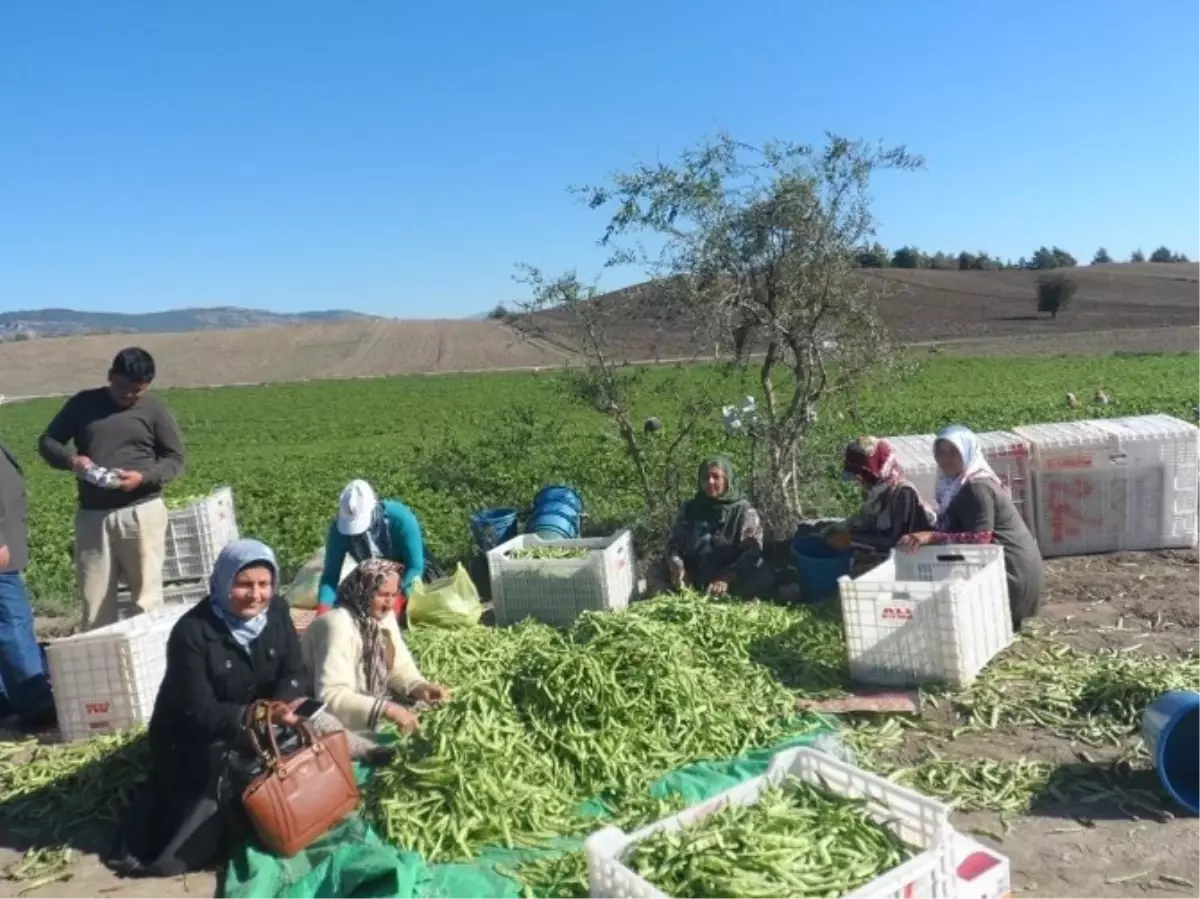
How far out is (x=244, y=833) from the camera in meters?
4.63

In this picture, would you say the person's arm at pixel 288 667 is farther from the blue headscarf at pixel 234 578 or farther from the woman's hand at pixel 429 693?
the woman's hand at pixel 429 693

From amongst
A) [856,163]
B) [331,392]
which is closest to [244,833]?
[856,163]

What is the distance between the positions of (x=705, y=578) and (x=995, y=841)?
12.3 feet

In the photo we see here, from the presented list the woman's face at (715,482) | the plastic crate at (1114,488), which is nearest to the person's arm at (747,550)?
the woman's face at (715,482)

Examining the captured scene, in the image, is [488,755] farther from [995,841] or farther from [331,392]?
[331,392]

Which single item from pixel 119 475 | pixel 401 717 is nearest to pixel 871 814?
pixel 401 717

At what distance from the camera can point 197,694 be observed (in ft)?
15.1

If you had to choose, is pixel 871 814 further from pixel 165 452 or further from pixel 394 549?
pixel 165 452

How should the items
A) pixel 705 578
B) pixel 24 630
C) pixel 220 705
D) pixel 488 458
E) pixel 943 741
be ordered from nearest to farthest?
1. pixel 220 705
2. pixel 943 741
3. pixel 24 630
4. pixel 705 578
5. pixel 488 458

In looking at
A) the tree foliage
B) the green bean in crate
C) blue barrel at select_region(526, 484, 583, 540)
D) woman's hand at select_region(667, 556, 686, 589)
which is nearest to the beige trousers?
blue barrel at select_region(526, 484, 583, 540)

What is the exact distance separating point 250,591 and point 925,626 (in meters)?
3.67

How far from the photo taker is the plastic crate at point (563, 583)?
746 centimetres

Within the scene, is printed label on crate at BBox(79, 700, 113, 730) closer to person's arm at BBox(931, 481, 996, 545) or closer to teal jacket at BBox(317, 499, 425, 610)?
teal jacket at BBox(317, 499, 425, 610)

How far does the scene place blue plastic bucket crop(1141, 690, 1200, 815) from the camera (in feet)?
14.7
